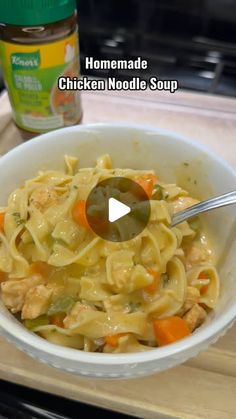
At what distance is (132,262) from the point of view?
868 millimetres

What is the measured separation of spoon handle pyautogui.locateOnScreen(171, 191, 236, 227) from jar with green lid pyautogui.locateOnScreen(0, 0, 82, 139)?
0.47 m

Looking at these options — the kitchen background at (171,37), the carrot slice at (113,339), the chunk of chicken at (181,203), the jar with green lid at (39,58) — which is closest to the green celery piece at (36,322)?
the carrot slice at (113,339)

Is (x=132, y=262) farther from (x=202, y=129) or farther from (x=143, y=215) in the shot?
(x=202, y=129)

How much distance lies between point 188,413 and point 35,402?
290 mm

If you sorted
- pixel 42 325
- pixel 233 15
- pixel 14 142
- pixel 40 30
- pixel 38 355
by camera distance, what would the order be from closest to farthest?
1. pixel 38 355
2. pixel 42 325
3. pixel 40 30
4. pixel 14 142
5. pixel 233 15

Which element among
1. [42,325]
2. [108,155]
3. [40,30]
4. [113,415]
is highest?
[40,30]

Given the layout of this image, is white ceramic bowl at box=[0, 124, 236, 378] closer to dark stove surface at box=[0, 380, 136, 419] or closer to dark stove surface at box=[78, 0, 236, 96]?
dark stove surface at box=[0, 380, 136, 419]

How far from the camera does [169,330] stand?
2.68ft

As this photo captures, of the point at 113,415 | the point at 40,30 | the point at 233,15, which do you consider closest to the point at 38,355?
the point at 113,415

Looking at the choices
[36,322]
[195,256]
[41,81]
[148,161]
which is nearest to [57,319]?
[36,322]

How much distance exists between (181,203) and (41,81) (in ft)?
1.54

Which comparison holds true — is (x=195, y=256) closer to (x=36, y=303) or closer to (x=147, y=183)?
(x=147, y=183)

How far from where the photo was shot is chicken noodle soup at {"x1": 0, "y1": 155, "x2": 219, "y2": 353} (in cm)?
83

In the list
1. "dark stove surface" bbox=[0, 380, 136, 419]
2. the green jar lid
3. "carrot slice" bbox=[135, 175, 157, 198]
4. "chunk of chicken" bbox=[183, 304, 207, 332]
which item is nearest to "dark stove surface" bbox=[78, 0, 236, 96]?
the green jar lid
